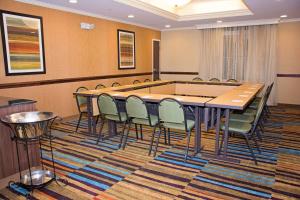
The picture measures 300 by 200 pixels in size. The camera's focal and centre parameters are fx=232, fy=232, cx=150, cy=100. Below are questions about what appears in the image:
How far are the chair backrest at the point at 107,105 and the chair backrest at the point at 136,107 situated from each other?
8.8 inches

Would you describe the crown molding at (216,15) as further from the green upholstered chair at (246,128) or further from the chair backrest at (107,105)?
the chair backrest at (107,105)

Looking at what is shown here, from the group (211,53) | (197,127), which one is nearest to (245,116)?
(197,127)

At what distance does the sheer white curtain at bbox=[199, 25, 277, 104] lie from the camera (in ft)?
23.1

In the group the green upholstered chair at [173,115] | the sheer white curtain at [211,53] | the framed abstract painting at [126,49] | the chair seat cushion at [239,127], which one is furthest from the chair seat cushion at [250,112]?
the framed abstract painting at [126,49]

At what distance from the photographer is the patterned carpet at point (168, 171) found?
8.25ft

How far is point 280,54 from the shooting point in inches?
277

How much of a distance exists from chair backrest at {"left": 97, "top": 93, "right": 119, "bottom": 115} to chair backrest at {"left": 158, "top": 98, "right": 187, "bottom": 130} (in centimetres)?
78

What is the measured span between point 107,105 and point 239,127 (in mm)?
2034

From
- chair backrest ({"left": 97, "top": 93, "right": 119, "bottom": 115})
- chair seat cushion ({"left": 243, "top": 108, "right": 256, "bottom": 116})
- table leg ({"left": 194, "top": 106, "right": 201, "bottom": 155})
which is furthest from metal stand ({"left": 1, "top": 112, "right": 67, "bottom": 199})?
chair seat cushion ({"left": 243, "top": 108, "right": 256, "bottom": 116})

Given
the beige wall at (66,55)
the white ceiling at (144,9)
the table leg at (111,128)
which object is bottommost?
the table leg at (111,128)

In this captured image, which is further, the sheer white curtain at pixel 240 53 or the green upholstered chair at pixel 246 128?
the sheer white curtain at pixel 240 53

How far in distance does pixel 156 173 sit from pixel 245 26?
6.11m

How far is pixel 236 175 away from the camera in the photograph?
289 centimetres

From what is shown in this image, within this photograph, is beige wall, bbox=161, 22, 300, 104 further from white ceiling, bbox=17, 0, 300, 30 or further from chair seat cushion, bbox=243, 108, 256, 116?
chair seat cushion, bbox=243, 108, 256, 116
